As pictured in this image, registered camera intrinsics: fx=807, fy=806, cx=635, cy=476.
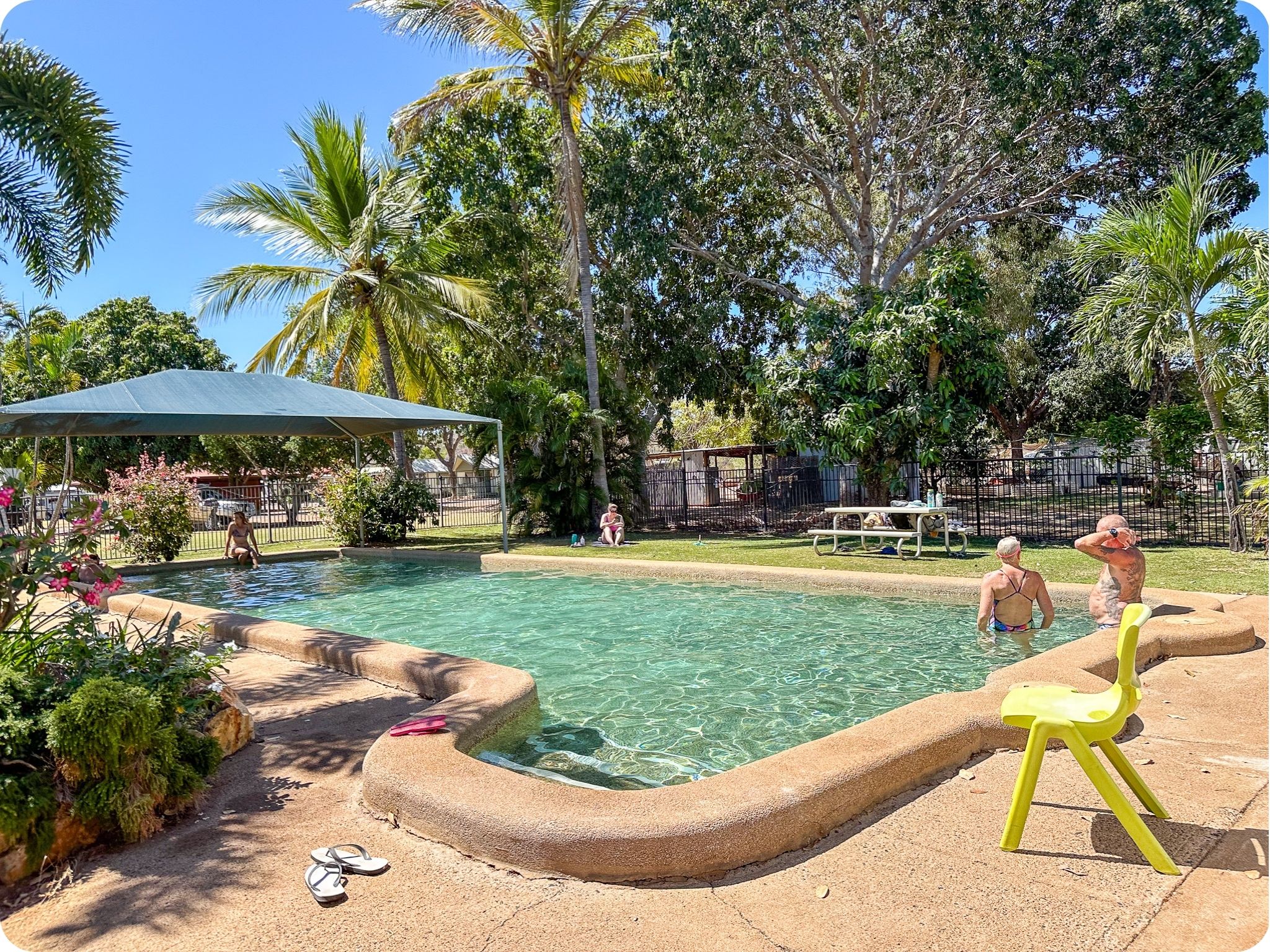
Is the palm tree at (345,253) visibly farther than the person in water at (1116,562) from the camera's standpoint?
Yes

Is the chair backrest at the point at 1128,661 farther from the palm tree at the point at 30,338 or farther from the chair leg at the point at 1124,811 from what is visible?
the palm tree at the point at 30,338

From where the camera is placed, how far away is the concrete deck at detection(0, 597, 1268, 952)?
281 centimetres

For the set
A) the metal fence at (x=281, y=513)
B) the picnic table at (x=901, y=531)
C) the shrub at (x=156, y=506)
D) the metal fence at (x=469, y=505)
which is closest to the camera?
the picnic table at (x=901, y=531)

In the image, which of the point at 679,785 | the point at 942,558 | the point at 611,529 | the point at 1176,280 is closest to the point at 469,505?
the point at 611,529

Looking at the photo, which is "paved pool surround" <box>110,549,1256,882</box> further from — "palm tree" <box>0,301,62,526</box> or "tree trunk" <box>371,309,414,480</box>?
"tree trunk" <box>371,309,414,480</box>

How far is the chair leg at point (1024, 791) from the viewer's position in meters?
3.31

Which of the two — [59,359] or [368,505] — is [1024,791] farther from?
[59,359]

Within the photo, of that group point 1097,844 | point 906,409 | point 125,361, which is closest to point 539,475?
point 906,409

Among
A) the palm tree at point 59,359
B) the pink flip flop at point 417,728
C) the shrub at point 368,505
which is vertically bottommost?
the pink flip flop at point 417,728

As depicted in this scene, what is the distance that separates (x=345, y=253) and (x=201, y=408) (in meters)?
8.33

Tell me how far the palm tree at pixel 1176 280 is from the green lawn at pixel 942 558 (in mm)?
817

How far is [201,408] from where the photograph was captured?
39.1 feet

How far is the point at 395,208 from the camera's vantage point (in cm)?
1908

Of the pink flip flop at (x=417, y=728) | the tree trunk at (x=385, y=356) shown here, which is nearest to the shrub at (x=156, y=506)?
the tree trunk at (x=385, y=356)
